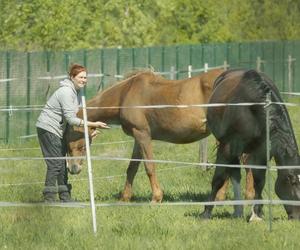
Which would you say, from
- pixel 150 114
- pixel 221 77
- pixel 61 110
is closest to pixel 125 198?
pixel 150 114

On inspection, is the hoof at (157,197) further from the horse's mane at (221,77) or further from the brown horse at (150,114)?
the horse's mane at (221,77)

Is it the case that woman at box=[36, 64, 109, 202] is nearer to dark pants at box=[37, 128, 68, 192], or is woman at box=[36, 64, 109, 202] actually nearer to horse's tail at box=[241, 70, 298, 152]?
dark pants at box=[37, 128, 68, 192]

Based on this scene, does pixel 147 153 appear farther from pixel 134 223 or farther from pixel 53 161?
pixel 134 223

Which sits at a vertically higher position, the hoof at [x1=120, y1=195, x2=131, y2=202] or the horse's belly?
the horse's belly

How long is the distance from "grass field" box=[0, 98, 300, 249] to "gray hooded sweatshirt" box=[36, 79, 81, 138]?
3.30 feet

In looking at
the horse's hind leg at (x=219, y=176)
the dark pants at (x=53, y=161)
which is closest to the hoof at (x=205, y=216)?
the horse's hind leg at (x=219, y=176)

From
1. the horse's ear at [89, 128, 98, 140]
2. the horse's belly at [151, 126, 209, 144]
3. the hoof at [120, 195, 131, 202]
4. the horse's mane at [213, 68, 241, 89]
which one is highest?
the horse's mane at [213, 68, 241, 89]

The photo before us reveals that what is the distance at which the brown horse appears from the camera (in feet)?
49.1

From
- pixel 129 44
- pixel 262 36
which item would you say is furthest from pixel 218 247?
pixel 262 36

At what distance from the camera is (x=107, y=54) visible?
2998 centimetres

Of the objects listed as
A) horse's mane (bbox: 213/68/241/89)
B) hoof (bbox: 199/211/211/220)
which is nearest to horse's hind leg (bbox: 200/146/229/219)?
hoof (bbox: 199/211/211/220)

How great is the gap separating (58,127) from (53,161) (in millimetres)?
445

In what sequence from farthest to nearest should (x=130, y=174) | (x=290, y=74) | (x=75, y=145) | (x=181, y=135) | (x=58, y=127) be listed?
1. (x=290, y=74)
2. (x=181, y=135)
3. (x=130, y=174)
4. (x=75, y=145)
5. (x=58, y=127)

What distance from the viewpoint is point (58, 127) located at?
1345cm
